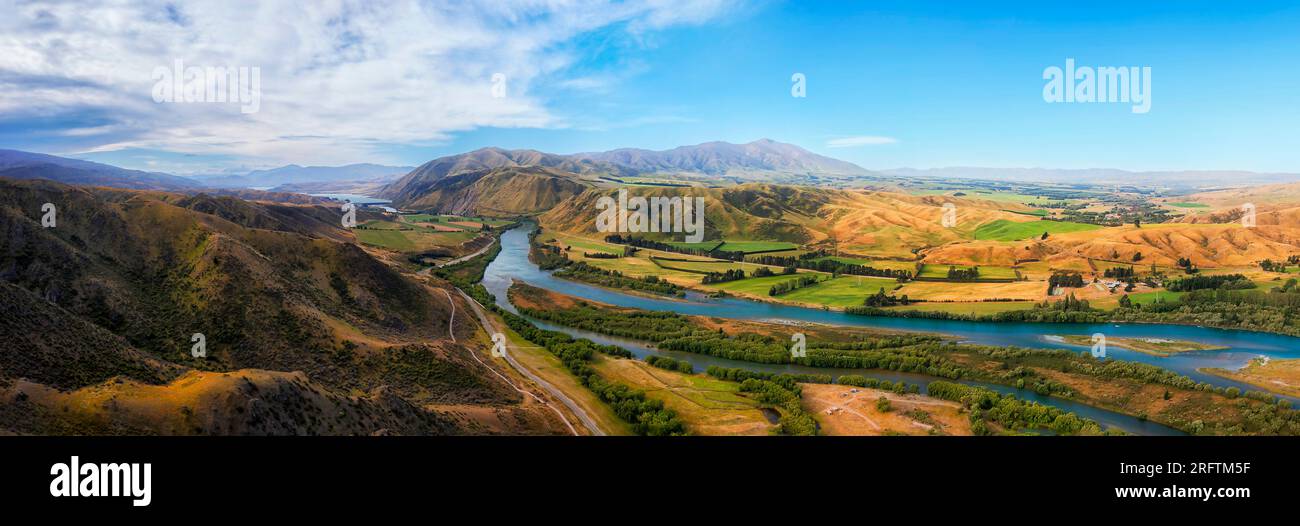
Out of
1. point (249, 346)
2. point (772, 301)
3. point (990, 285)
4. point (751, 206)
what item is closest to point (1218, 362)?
point (990, 285)

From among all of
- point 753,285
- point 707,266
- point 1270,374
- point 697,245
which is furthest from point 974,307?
point 697,245

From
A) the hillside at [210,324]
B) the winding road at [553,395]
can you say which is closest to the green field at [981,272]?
the winding road at [553,395]

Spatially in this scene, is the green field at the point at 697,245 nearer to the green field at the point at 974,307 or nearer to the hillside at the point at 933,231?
the hillside at the point at 933,231

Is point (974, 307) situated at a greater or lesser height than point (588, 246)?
lesser

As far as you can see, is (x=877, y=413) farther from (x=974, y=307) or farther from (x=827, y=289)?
(x=827, y=289)

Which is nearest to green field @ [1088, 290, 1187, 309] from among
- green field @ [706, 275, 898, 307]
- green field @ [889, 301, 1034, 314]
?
green field @ [889, 301, 1034, 314]

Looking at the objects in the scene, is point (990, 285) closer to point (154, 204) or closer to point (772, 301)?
point (772, 301)
